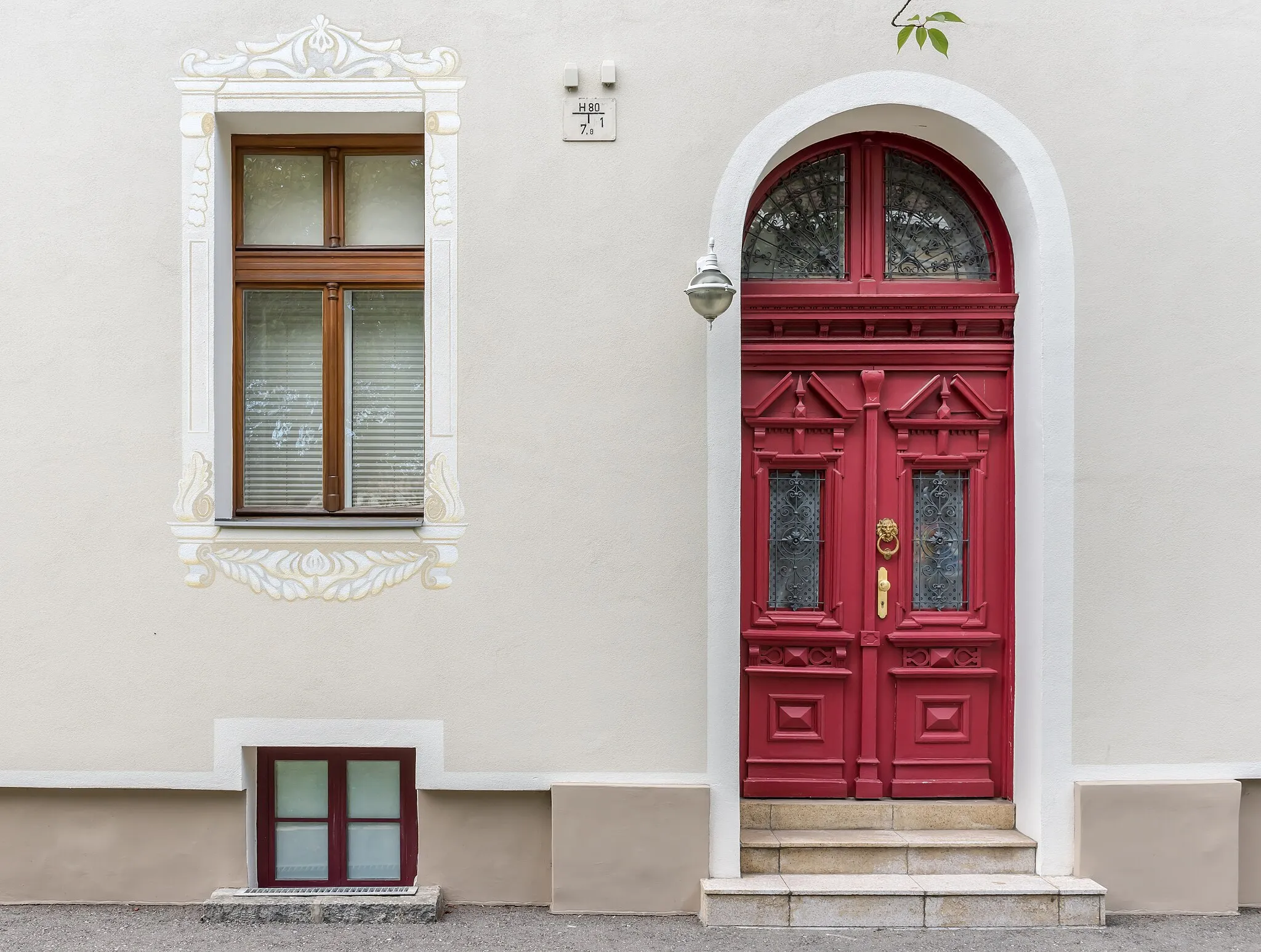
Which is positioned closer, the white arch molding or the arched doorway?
the white arch molding

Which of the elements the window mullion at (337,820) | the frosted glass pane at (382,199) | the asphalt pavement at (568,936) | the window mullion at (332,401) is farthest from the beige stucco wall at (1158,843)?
the frosted glass pane at (382,199)

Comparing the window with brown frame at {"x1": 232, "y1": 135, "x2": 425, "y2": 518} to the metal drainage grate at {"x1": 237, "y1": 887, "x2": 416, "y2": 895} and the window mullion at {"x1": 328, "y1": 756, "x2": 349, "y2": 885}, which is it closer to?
the window mullion at {"x1": 328, "y1": 756, "x2": 349, "y2": 885}

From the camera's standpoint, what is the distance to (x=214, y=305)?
4.23 m

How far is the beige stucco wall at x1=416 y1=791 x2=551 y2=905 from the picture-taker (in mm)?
4227

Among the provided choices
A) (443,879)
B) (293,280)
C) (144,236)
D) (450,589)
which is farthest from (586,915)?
(144,236)

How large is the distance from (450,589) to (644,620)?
3.21 feet

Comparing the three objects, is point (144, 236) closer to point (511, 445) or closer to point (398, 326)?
point (398, 326)

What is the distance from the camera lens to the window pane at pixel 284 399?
4480mm

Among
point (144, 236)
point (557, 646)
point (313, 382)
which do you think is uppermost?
Result: point (144, 236)

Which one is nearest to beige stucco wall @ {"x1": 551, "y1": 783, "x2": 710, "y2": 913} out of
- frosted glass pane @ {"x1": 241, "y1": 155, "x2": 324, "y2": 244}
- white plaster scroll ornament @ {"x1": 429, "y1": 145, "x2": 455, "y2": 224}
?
white plaster scroll ornament @ {"x1": 429, "y1": 145, "x2": 455, "y2": 224}

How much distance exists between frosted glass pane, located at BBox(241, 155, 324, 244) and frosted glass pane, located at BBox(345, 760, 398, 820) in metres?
2.79

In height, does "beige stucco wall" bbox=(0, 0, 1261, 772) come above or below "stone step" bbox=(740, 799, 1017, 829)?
above

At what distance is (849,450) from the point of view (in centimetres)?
452

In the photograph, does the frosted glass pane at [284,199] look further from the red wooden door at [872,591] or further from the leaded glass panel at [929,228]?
the leaded glass panel at [929,228]
